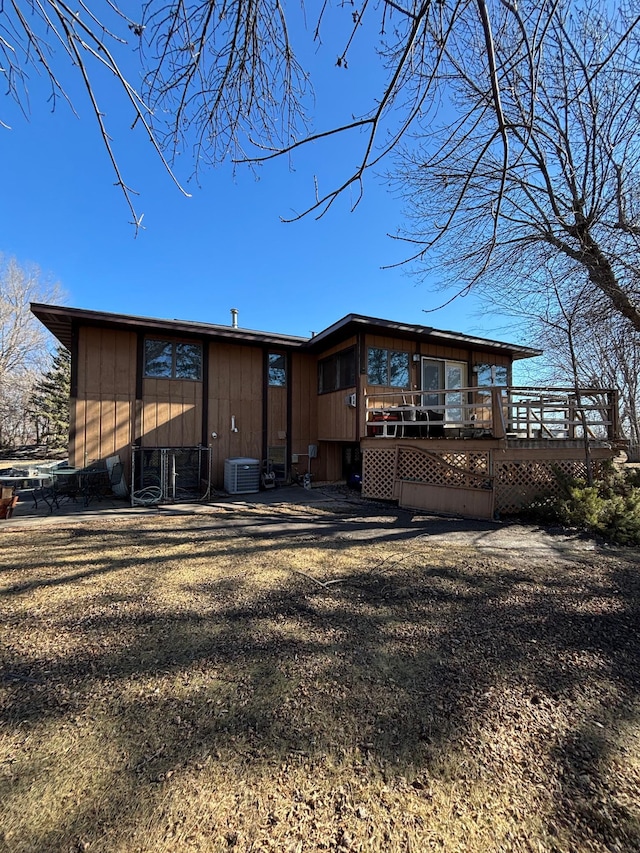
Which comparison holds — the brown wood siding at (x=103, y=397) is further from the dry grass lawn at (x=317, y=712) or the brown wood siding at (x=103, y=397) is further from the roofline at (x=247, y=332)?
the dry grass lawn at (x=317, y=712)

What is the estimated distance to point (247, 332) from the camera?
9.52 metres

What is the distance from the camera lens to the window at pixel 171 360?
29.2 feet

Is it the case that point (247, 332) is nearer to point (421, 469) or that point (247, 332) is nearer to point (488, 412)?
point (421, 469)

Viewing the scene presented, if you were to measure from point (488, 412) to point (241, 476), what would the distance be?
725 cm

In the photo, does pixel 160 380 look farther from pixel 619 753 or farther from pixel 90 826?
pixel 619 753

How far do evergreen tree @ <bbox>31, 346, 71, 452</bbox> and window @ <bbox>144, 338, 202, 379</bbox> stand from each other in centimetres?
1602

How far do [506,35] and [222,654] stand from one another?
4764mm

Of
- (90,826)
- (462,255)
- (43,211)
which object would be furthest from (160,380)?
(90,826)

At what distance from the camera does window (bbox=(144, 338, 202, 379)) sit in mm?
8906

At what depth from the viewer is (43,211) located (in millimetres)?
6059

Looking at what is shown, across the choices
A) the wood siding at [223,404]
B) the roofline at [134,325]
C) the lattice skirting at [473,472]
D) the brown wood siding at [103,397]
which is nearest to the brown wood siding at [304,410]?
the wood siding at [223,404]

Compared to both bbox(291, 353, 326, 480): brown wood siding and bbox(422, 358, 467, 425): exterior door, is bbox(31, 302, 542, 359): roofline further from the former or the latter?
bbox(422, 358, 467, 425): exterior door

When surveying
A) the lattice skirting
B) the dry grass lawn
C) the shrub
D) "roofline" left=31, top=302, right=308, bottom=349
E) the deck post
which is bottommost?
the dry grass lawn

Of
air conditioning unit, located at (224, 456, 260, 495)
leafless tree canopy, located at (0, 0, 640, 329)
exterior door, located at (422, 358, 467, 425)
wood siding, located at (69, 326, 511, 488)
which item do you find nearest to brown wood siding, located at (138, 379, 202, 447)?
wood siding, located at (69, 326, 511, 488)
